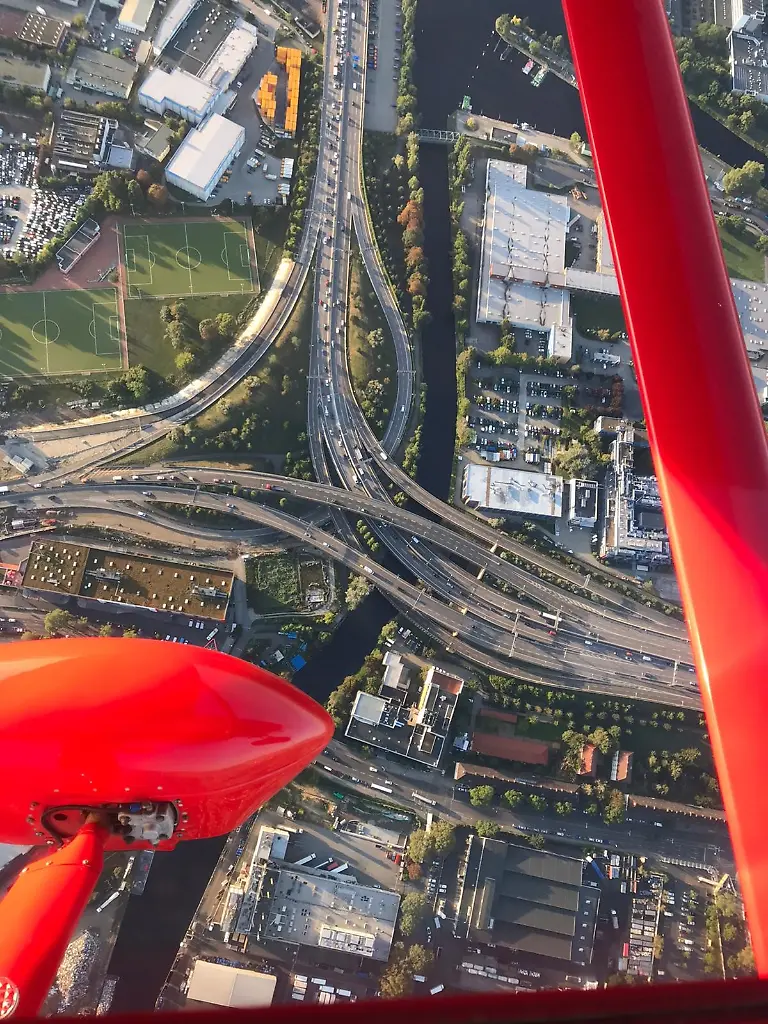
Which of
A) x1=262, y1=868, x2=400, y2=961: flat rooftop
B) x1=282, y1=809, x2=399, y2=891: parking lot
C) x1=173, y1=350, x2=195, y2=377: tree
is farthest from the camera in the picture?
x1=173, y1=350, x2=195, y2=377: tree

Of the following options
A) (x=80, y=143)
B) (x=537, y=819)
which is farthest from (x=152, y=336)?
(x=537, y=819)

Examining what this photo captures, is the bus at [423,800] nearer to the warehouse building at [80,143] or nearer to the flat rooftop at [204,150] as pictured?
the flat rooftop at [204,150]

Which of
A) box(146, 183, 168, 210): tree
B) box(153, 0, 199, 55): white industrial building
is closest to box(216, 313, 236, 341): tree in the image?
box(146, 183, 168, 210): tree

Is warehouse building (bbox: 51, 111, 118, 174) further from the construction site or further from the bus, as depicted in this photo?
the bus

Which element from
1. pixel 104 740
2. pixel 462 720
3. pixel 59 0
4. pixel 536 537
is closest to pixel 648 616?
pixel 536 537

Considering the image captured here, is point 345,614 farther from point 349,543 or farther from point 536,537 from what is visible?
point 536,537

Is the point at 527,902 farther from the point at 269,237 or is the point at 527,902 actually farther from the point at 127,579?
the point at 269,237

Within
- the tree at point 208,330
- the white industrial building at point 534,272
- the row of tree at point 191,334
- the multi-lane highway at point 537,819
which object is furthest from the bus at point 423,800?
the tree at point 208,330
